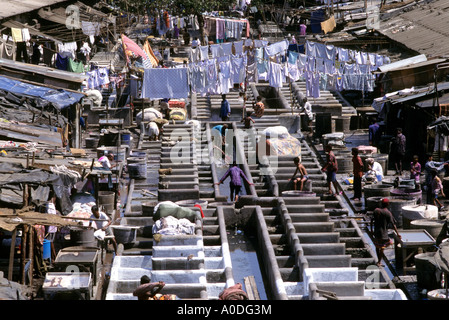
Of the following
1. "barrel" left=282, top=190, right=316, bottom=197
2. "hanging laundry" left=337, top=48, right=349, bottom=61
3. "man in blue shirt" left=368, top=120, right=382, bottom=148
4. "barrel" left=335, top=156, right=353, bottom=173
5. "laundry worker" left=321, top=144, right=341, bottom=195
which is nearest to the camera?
"barrel" left=282, top=190, right=316, bottom=197

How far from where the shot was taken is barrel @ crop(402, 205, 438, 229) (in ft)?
59.0

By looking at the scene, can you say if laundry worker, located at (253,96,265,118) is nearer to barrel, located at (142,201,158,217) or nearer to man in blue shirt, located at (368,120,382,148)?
man in blue shirt, located at (368,120,382,148)

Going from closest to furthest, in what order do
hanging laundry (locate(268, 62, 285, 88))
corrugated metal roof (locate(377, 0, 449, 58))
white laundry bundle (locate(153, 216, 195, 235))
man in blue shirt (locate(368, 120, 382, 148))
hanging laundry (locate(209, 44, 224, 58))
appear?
white laundry bundle (locate(153, 216, 195, 235)), man in blue shirt (locate(368, 120, 382, 148)), hanging laundry (locate(268, 62, 285, 88)), corrugated metal roof (locate(377, 0, 449, 58)), hanging laundry (locate(209, 44, 224, 58))

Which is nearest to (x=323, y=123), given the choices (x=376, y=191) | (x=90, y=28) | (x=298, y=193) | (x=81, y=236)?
(x=298, y=193)

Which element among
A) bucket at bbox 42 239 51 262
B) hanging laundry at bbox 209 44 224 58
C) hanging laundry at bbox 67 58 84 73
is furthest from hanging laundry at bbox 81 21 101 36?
bucket at bbox 42 239 51 262

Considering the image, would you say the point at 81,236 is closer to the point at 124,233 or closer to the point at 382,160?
the point at 124,233

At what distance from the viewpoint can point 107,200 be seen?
20.6 metres

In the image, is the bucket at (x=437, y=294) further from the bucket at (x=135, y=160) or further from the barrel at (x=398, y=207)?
the bucket at (x=135, y=160)

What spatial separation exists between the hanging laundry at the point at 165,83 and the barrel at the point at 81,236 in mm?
12565

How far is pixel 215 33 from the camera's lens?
48594mm

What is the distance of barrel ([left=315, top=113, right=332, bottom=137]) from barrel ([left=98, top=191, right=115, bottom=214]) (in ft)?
34.6

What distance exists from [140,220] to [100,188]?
3.34m
